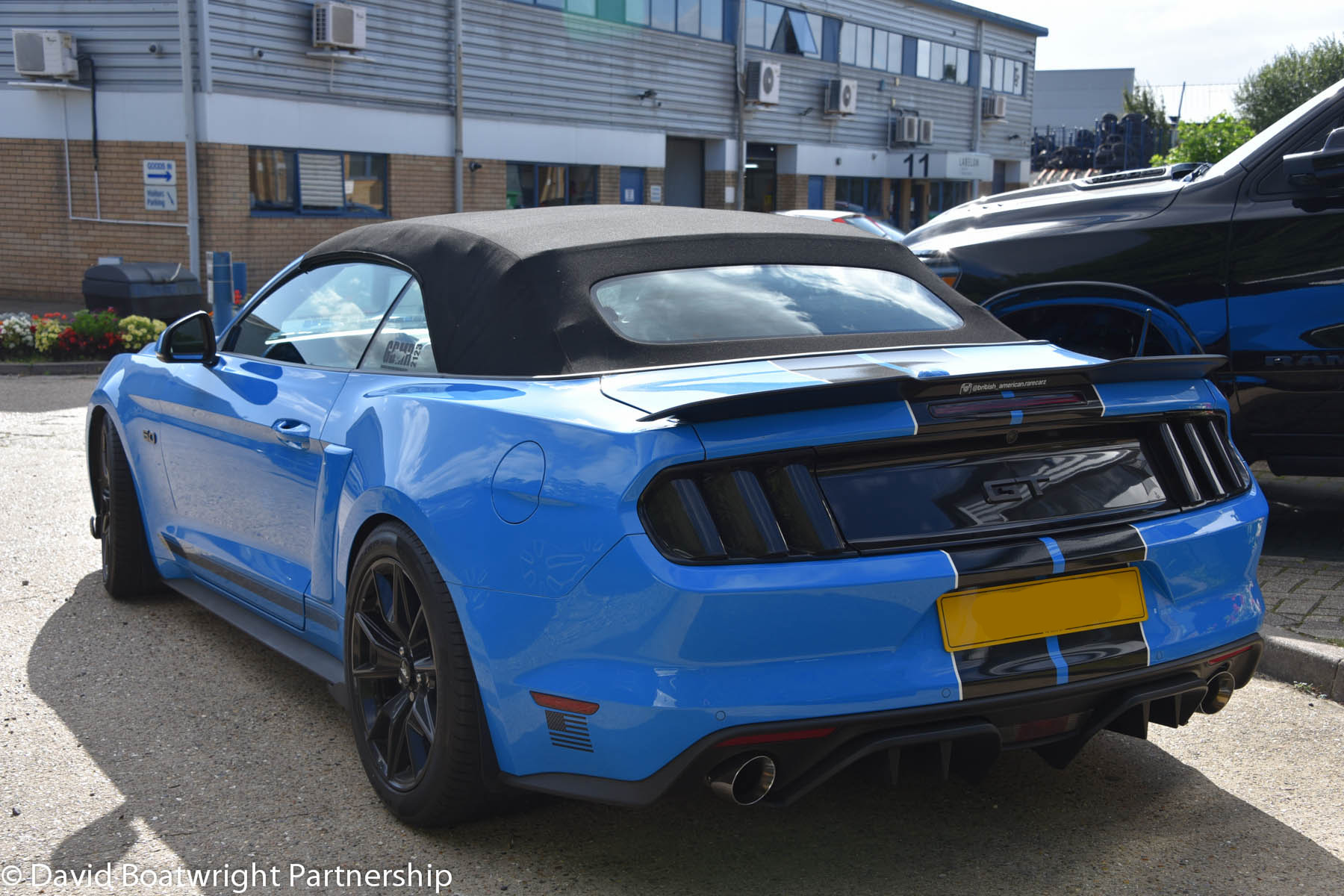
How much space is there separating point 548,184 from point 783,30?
36.0 ft

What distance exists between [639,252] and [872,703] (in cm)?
149

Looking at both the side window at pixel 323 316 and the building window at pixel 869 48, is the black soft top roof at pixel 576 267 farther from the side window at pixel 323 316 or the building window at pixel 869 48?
the building window at pixel 869 48

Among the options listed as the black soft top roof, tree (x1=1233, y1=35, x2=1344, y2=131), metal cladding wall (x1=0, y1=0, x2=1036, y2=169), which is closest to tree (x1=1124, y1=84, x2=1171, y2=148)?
tree (x1=1233, y1=35, x2=1344, y2=131)

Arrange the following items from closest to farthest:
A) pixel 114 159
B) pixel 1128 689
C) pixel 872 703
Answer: pixel 872 703, pixel 1128 689, pixel 114 159

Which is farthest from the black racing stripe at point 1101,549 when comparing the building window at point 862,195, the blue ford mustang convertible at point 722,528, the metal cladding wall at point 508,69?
the building window at point 862,195

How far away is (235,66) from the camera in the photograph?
2000cm

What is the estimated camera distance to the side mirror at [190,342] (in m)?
4.43

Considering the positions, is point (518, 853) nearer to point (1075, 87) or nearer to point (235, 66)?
point (235, 66)

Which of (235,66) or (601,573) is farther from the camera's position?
(235,66)

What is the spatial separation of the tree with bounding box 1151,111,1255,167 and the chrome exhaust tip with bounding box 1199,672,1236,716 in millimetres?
12657

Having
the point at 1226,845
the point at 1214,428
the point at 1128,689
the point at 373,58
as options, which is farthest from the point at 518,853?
the point at 373,58

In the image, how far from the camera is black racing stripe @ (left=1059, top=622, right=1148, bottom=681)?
268 centimetres

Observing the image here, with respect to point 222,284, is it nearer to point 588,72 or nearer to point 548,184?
point 548,184

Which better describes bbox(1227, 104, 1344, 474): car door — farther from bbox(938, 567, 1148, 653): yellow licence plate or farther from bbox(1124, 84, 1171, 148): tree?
bbox(1124, 84, 1171, 148): tree
